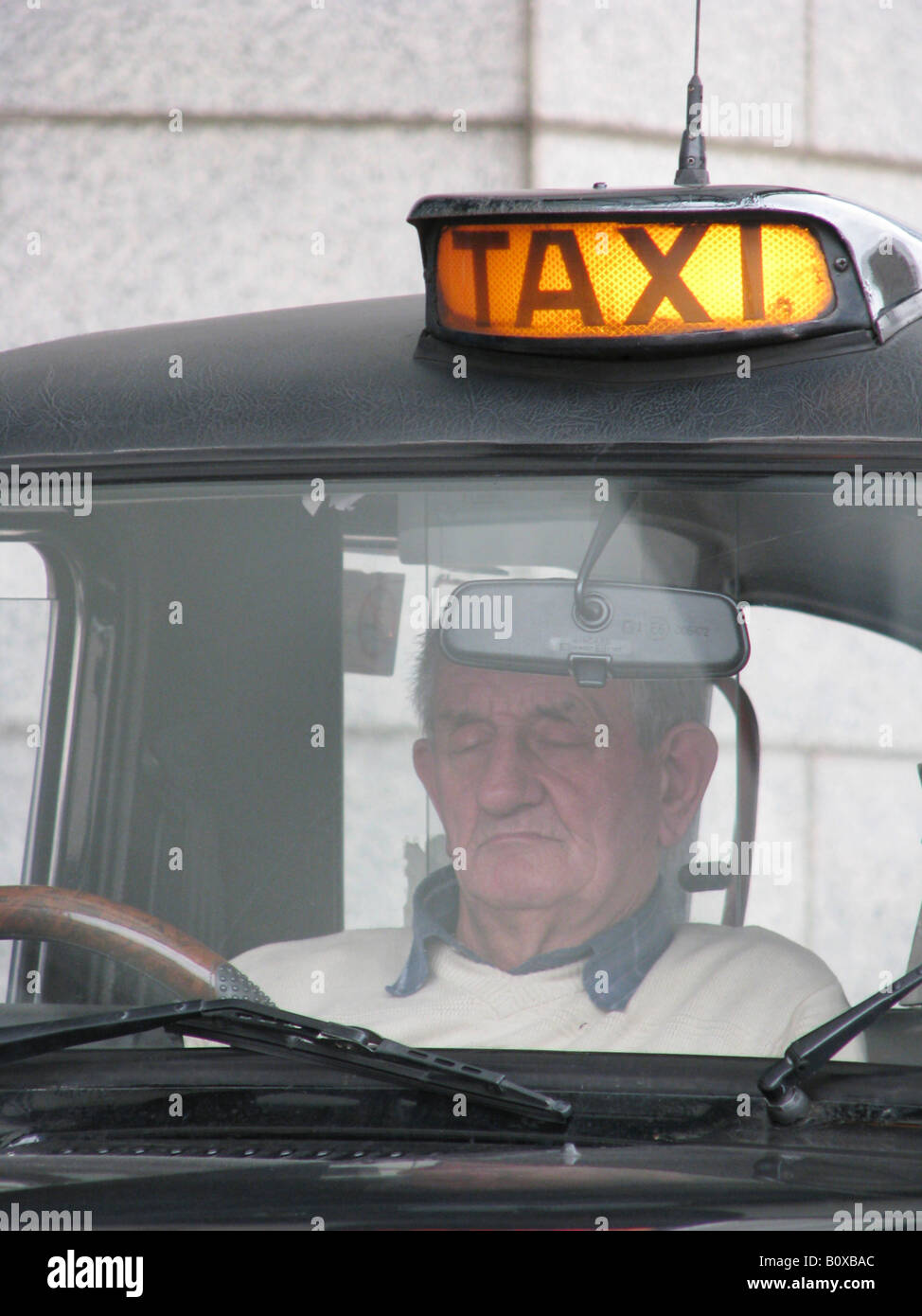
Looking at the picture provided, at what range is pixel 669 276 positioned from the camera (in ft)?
5.46

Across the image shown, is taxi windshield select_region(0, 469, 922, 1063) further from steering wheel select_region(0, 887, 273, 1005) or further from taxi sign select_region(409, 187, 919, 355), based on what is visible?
taxi sign select_region(409, 187, 919, 355)

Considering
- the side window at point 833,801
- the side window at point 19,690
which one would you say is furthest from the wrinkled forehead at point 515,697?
the side window at point 19,690

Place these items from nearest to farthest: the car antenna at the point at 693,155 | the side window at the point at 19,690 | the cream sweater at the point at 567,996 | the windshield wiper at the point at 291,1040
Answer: the windshield wiper at the point at 291,1040, the cream sweater at the point at 567,996, the side window at the point at 19,690, the car antenna at the point at 693,155

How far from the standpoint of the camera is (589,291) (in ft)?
5.53

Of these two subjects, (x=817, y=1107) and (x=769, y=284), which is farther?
(x=769, y=284)

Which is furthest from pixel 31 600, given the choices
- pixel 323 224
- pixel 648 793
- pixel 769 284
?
pixel 323 224

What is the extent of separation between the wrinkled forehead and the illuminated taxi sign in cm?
36

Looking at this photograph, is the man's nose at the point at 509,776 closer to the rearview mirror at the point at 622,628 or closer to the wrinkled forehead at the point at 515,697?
the wrinkled forehead at the point at 515,697

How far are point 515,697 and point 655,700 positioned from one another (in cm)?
16

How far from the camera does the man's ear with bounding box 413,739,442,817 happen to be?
5.74 ft

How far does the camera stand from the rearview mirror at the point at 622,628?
1673mm

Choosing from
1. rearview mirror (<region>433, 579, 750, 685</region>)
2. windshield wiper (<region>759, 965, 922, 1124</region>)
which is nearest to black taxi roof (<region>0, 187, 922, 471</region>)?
rearview mirror (<region>433, 579, 750, 685</region>)
